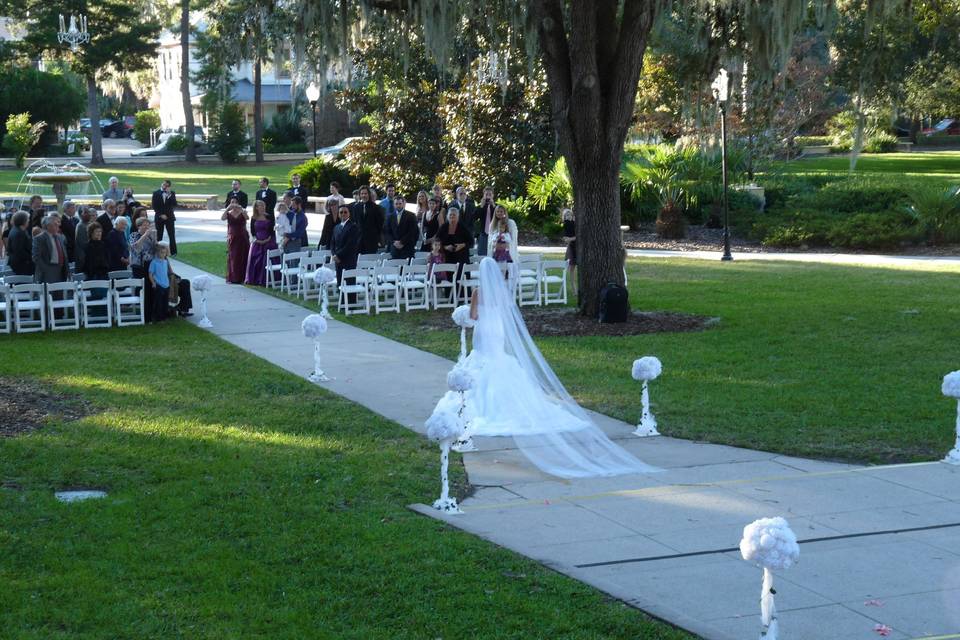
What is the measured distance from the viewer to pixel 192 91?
98.1m

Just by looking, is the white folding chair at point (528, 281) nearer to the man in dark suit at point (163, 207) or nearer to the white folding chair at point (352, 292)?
the white folding chair at point (352, 292)

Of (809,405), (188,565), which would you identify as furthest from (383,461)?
(809,405)

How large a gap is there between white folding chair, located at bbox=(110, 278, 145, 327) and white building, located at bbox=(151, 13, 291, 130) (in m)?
64.1

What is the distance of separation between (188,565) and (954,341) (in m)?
11.3

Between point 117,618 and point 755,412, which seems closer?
point 117,618

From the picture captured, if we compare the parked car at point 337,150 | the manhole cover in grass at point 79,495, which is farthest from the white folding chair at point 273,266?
the parked car at point 337,150

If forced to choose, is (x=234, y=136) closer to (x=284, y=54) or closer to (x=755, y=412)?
(x=284, y=54)

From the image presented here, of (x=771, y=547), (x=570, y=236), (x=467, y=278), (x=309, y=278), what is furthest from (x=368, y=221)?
(x=771, y=547)

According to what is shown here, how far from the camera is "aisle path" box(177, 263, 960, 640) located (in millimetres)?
6320

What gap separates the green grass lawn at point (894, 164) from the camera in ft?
159

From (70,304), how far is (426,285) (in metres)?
5.60

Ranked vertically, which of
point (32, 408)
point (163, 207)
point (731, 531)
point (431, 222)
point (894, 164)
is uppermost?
point (894, 164)

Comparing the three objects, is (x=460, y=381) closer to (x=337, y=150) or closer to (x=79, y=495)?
(x=79, y=495)

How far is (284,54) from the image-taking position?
59.7 feet
